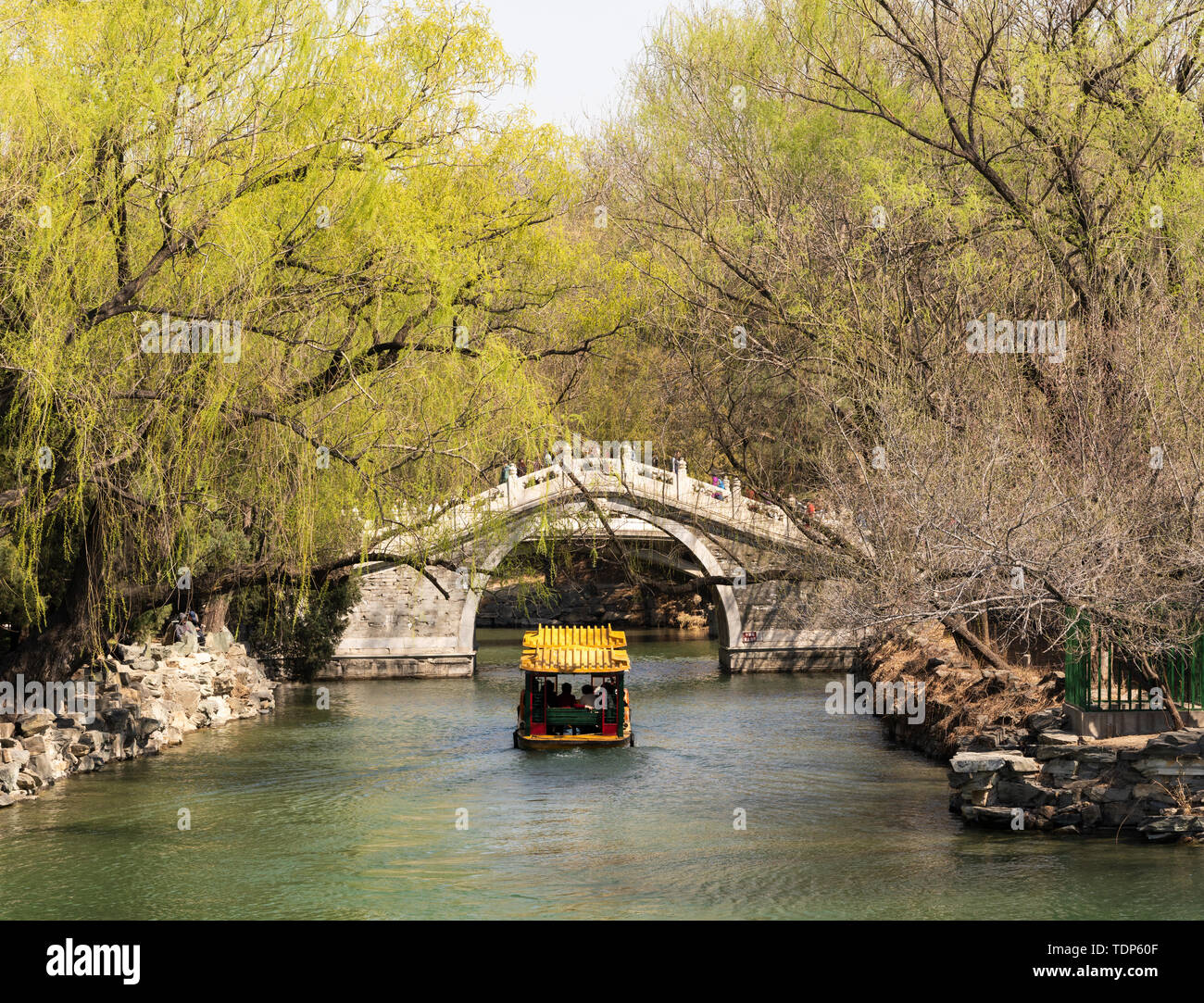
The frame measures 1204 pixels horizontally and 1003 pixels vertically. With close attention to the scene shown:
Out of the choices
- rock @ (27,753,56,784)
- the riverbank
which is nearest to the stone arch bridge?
rock @ (27,753,56,784)

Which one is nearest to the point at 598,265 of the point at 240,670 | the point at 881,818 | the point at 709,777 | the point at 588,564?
the point at 709,777

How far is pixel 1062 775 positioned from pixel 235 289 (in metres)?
8.90

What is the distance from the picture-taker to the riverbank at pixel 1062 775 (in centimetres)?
1282

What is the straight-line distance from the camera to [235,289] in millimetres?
12906

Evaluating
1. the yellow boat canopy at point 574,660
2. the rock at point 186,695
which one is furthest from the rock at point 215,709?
the yellow boat canopy at point 574,660

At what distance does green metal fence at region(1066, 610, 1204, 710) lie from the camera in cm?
1334

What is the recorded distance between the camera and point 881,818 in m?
14.9

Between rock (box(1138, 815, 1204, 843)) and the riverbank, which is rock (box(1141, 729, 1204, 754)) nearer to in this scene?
the riverbank

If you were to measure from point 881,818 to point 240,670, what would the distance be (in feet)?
42.6

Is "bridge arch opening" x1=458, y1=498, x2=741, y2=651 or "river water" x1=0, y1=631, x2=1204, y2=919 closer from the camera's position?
"river water" x1=0, y1=631, x2=1204, y2=919

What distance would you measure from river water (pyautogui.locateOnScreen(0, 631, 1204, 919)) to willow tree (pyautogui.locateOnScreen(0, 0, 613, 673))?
2579mm

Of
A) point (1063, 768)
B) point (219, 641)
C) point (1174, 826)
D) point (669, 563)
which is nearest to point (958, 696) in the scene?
point (1063, 768)

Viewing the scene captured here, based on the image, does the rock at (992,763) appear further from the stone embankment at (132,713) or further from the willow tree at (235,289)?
the stone embankment at (132,713)
